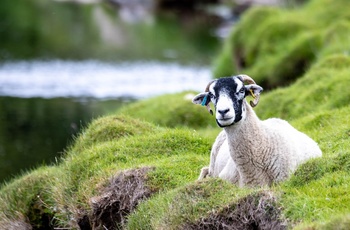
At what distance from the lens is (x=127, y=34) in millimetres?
57688

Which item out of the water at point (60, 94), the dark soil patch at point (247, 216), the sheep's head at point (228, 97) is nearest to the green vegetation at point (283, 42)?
the water at point (60, 94)

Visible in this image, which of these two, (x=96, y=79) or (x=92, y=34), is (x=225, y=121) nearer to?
(x=96, y=79)

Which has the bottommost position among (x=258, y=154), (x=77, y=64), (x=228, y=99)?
(x=77, y=64)

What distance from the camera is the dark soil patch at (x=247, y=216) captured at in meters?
9.92

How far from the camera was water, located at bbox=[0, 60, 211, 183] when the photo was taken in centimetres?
2607

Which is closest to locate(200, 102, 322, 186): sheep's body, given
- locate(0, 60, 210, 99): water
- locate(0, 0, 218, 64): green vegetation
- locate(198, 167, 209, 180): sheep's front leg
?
locate(198, 167, 209, 180): sheep's front leg

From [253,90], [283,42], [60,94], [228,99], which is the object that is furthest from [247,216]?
[60,94]

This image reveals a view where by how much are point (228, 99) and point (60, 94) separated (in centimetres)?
2616

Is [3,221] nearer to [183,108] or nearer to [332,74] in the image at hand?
[183,108]

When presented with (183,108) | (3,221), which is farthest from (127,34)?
(3,221)

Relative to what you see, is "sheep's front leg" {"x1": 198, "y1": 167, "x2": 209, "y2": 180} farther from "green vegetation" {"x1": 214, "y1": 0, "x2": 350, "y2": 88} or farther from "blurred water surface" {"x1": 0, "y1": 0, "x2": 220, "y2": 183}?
"green vegetation" {"x1": 214, "y1": 0, "x2": 350, "y2": 88}

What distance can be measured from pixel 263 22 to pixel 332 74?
519 inches

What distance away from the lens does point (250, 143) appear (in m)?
11.7

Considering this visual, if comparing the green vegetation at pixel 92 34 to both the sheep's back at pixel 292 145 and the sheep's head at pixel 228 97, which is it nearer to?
the sheep's back at pixel 292 145
